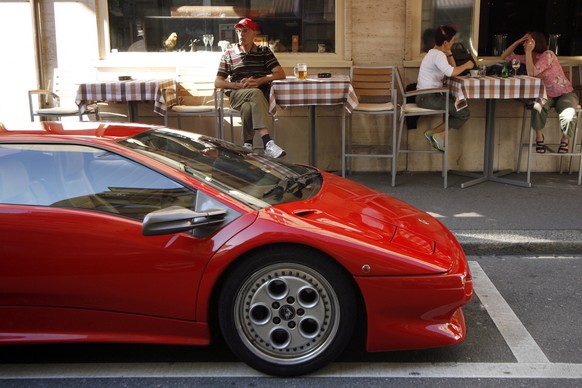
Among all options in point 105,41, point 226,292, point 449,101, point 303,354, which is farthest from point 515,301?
point 105,41

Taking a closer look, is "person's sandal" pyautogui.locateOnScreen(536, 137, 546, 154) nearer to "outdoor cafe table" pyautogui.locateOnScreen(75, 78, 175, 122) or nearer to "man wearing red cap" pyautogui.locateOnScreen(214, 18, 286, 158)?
"man wearing red cap" pyautogui.locateOnScreen(214, 18, 286, 158)

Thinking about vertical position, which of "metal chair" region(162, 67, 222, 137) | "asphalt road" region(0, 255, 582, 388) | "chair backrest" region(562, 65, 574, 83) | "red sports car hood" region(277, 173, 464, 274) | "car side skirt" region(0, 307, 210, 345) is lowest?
"asphalt road" region(0, 255, 582, 388)

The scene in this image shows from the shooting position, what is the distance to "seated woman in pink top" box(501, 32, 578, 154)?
7.96 meters

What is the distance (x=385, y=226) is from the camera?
12.4 ft

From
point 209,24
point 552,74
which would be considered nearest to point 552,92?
point 552,74

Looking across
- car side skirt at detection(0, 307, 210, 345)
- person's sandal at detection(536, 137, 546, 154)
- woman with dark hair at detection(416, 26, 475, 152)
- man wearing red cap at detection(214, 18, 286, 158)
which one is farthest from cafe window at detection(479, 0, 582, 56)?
car side skirt at detection(0, 307, 210, 345)

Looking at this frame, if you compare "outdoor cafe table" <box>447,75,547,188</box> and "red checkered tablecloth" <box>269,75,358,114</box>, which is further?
"red checkered tablecloth" <box>269,75,358,114</box>

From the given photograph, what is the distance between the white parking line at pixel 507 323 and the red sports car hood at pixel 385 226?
0.63 m

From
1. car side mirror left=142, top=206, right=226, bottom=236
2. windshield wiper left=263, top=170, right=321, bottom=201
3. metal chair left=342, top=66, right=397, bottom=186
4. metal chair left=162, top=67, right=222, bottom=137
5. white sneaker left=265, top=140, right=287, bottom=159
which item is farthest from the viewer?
metal chair left=162, top=67, right=222, bottom=137

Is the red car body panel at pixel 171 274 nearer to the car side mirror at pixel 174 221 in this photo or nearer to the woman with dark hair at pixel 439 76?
the car side mirror at pixel 174 221

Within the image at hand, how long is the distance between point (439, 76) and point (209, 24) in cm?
299

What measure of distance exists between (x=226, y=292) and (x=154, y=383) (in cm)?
60

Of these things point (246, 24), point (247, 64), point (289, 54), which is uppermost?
point (246, 24)

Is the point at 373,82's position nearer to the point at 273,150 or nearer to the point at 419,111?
the point at 419,111
